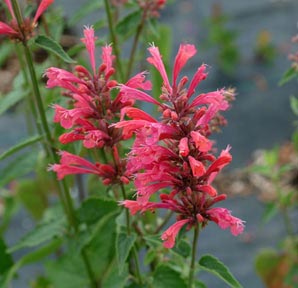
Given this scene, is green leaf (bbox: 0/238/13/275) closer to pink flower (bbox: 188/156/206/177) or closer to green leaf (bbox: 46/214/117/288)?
green leaf (bbox: 46/214/117/288)

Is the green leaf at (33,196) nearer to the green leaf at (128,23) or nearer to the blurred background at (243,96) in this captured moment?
the blurred background at (243,96)

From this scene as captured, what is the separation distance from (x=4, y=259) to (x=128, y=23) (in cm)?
82

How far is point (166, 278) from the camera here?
5.29 ft

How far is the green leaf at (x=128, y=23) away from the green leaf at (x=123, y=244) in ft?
2.35

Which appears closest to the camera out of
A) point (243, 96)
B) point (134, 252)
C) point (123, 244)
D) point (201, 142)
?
point (201, 142)

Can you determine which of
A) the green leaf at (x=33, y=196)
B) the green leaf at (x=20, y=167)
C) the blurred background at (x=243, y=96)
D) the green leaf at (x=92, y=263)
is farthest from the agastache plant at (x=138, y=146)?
the blurred background at (x=243, y=96)

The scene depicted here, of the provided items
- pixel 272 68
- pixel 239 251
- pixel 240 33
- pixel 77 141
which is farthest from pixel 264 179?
pixel 77 141

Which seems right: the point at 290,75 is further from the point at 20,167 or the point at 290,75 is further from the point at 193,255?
the point at 20,167

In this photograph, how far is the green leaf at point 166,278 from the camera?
1594mm

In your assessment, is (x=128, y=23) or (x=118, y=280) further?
(x=128, y=23)

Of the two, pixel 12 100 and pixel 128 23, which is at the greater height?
pixel 128 23

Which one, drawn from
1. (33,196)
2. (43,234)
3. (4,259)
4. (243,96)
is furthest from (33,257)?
(243,96)

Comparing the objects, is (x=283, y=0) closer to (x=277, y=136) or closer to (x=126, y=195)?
(x=277, y=136)

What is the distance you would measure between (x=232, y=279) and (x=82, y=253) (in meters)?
0.65
